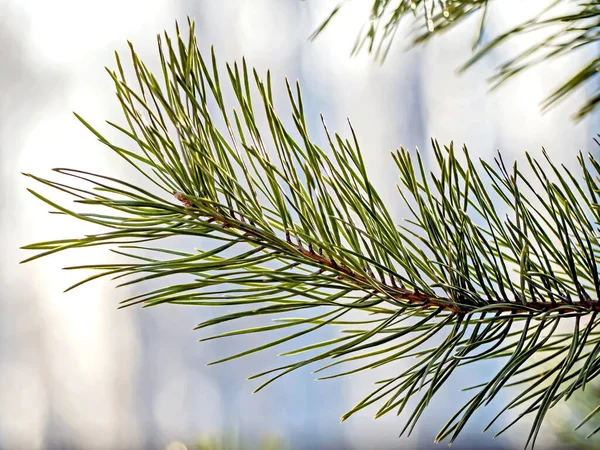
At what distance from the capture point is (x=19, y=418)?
1723mm

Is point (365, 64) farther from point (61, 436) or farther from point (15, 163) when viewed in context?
point (61, 436)

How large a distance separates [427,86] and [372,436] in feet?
2.85

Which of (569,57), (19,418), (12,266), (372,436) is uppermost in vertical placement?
(569,57)

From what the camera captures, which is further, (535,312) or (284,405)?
(284,405)

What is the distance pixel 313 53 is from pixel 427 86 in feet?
0.94

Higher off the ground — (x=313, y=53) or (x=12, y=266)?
(x=313, y=53)

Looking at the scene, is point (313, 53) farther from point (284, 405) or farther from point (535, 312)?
point (535, 312)

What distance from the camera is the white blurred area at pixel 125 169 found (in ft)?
5.41

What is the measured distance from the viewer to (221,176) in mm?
214

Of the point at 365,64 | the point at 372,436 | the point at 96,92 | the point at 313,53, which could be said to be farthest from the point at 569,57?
the point at 96,92

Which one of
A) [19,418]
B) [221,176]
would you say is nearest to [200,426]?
[19,418]

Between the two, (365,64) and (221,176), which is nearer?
Answer: (221,176)

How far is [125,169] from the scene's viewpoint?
5.53 ft

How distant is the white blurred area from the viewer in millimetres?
1647
